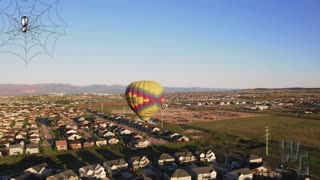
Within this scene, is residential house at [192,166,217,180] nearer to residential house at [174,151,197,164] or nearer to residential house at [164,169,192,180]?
residential house at [164,169,192,180]

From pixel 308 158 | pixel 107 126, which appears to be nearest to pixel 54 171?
pixel 308 158

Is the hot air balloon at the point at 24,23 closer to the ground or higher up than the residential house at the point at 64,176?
higher up

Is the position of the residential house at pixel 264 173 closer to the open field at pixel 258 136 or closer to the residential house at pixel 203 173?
the residential house at pixel 203 173


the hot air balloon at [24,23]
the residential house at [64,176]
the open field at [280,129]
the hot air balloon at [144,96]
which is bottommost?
the residential house at [64,176]

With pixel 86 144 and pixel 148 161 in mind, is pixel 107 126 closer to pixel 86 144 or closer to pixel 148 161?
pixel 86 144

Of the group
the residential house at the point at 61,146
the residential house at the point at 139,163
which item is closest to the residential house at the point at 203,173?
the residential house at the point at 139,163

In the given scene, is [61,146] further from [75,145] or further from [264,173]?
[264,173]
